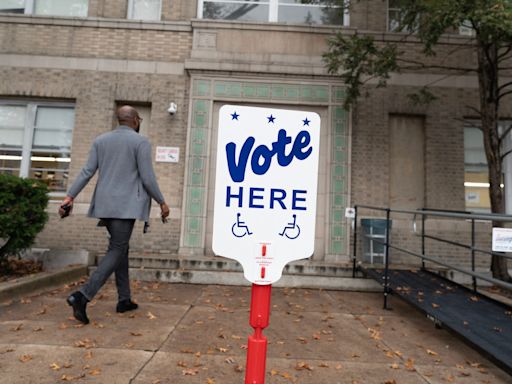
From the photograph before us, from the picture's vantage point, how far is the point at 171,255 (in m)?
7.08

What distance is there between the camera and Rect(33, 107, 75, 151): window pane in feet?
25.2

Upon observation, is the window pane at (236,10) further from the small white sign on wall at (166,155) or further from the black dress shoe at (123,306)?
the black dress shoe at (123,306)

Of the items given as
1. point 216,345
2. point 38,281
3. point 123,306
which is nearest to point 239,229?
point 216,345

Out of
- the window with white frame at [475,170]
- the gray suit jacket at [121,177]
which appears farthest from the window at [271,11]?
the gray suit jacket at [121,177]

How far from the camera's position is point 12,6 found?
318 inches

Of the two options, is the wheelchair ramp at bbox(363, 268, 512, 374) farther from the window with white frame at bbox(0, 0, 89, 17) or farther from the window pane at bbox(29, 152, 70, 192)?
the window with white frame at bbox(0, 0, 89, 17)

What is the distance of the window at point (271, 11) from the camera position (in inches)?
314

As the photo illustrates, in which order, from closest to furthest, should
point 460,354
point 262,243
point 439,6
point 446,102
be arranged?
point 262,243
point 460,354
point 439,6
point 446,102

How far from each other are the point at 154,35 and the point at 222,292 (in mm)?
5579

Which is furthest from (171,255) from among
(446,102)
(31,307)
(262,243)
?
(446,102)

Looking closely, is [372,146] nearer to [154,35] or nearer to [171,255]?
[171,255]

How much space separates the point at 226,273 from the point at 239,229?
456cm

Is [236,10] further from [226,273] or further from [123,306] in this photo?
[123,306]

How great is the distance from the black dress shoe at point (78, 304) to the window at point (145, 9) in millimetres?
6682
